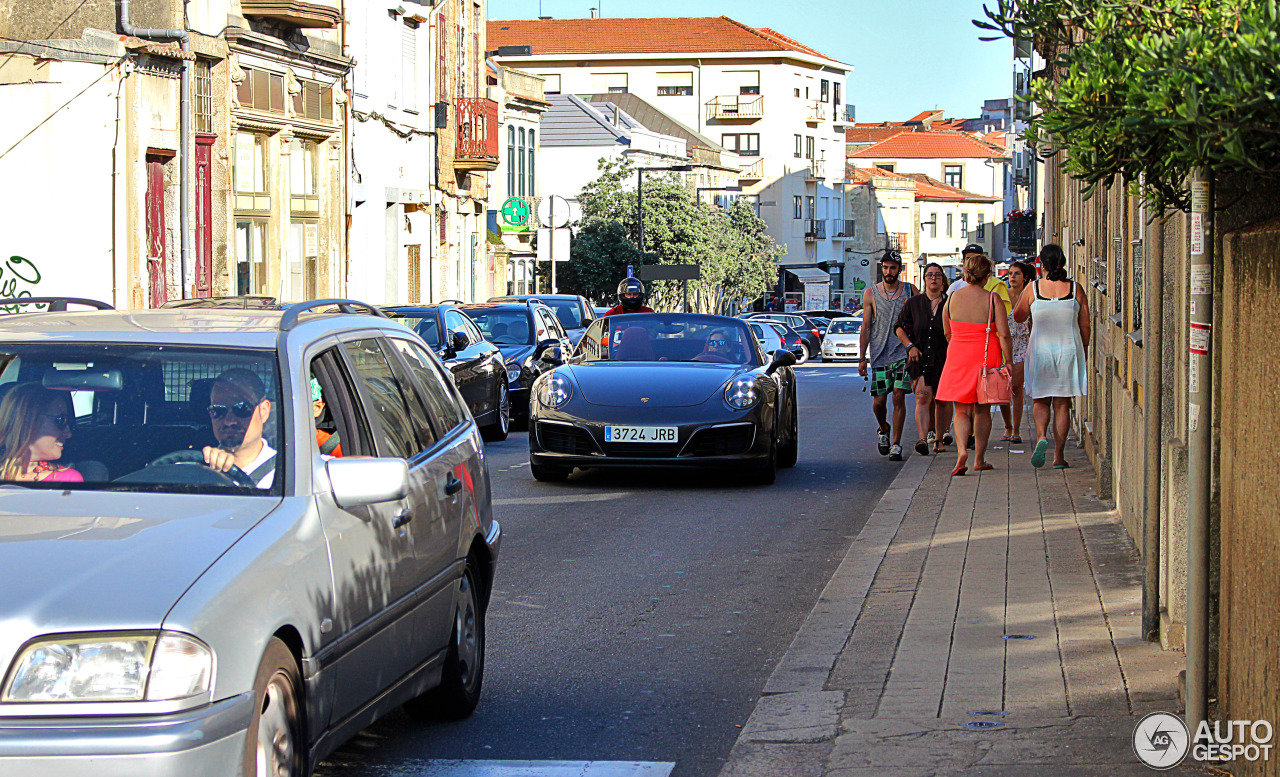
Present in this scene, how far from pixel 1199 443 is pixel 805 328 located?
51.0 m

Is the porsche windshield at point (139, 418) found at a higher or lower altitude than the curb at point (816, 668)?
higher

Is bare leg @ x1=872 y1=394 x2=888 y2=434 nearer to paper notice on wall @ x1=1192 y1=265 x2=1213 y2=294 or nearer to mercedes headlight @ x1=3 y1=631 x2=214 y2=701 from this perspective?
paper notice on wall @ x1=1192 y1=265 x2=1213 y2=294

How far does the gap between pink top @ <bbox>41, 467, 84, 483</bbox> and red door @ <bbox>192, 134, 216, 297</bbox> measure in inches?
882

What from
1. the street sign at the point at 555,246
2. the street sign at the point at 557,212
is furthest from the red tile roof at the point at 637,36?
the street sign at the point at 555,246

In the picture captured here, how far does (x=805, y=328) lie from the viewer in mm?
Answer: 55656

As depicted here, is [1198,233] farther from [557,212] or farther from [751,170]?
[751,170]

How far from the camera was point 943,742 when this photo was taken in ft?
17.3

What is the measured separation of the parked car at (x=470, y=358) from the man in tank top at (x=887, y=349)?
4173 mm

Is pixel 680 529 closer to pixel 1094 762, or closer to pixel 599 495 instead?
pixel 599 495

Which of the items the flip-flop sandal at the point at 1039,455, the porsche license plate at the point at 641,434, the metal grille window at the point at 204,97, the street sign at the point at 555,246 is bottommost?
the flip-flop sandal at the point at 1039,455

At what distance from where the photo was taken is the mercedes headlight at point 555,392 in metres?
12.8

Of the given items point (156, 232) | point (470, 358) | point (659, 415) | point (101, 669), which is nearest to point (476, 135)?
point (156, 232)

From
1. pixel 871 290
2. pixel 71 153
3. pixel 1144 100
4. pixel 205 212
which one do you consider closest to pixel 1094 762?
pixel 1144 100

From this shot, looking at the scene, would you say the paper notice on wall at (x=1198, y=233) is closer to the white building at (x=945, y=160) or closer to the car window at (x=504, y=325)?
the car window at (x=504, y=325)
